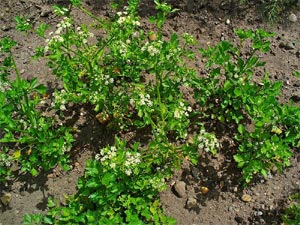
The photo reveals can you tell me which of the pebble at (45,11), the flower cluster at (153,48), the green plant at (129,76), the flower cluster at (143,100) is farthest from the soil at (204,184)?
the flower cluster at (153,48)

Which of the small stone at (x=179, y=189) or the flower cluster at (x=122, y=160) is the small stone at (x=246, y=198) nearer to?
the small stone at (x=179, y=189)

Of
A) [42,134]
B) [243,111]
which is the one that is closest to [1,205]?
[42,134]

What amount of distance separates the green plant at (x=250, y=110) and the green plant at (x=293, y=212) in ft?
1.18

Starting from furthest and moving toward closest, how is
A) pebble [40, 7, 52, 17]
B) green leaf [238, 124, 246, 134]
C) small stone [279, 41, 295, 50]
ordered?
1. pebble [40, 7, 52, 17]
2. small stone [279, 41, 295, 50]
3. green leaf [238, 124, 246, 134]

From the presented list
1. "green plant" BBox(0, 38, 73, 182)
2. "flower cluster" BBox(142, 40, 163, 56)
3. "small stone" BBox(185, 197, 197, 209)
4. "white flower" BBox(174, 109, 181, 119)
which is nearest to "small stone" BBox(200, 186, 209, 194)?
"small stone" BBox(185, 197, 197, 209)

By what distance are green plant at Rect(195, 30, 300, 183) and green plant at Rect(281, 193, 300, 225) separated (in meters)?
0.36

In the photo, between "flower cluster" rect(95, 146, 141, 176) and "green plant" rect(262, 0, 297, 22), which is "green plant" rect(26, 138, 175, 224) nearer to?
"flower cluster" rect(95, 146, 141, 176)

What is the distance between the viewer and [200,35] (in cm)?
489

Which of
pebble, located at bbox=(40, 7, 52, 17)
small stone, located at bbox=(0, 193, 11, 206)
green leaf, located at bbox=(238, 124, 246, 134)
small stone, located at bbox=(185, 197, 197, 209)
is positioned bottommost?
small stone, located at bbox=(0, 193, 11, 206)

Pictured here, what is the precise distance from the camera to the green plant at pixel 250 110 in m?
3.74

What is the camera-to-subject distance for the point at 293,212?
389cm

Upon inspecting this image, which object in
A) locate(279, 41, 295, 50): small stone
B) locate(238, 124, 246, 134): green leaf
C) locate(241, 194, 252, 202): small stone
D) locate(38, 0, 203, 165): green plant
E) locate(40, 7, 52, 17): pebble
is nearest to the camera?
locate(38, 0, 203, 165): green plant

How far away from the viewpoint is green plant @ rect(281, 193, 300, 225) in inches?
148

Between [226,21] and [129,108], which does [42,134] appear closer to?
[129,108]
